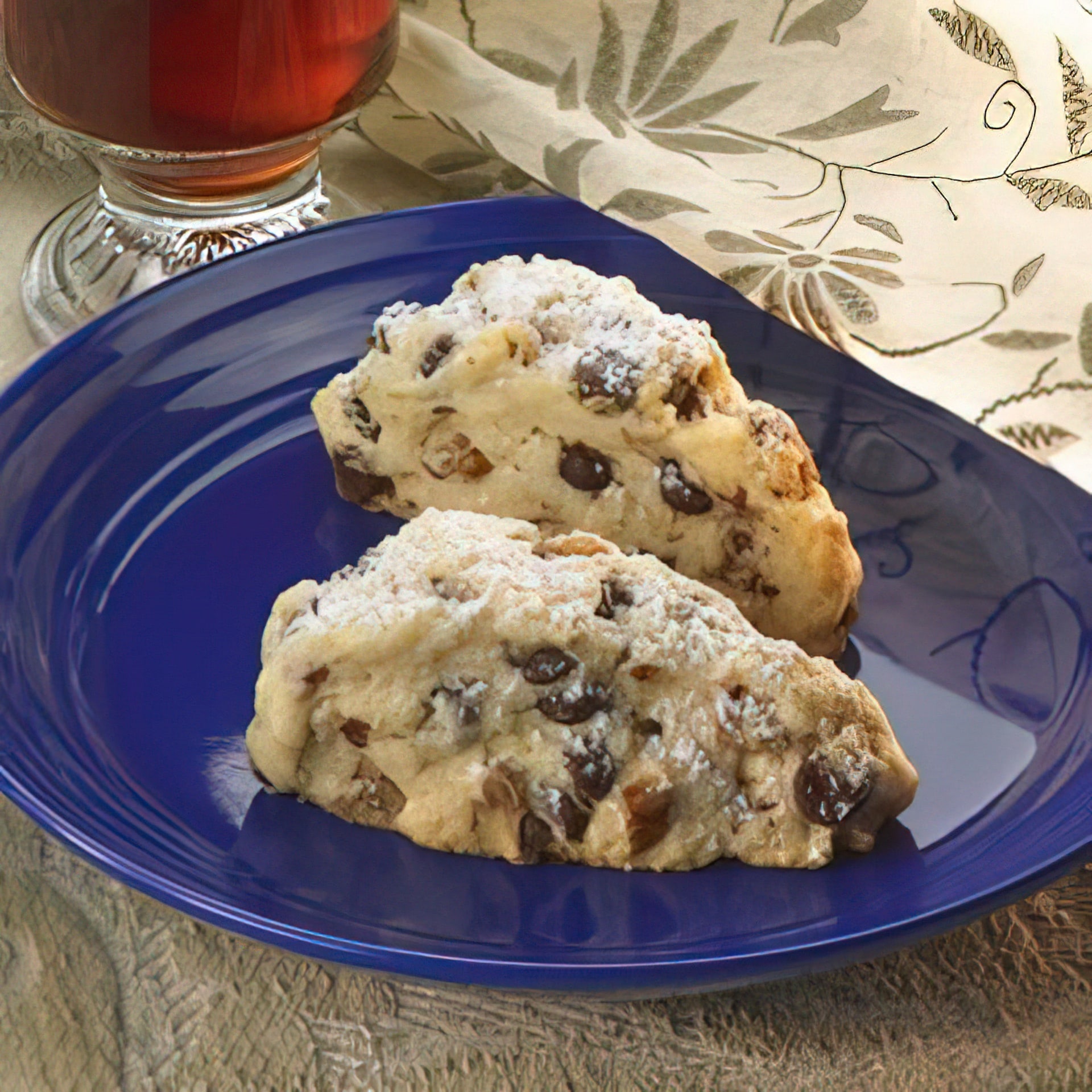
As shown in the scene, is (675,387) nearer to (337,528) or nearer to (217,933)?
(337,528)

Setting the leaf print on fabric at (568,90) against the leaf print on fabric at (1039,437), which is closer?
the leaf print on fabric at (1039,437)

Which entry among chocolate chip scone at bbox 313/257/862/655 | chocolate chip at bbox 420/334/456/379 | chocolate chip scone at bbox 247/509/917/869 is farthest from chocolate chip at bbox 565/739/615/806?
chocolate chip at bbox 420/334/456/379

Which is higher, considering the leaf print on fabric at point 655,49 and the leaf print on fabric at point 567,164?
the leaf print on fabric at point 655,49

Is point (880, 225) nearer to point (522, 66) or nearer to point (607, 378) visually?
point (522, 66)

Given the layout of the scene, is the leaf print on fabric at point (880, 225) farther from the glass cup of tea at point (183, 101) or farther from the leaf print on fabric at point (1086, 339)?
the glass cup of tea at point (183, 101)

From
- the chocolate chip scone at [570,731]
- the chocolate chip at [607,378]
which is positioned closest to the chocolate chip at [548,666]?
the chocolate chip scone at [570,731]

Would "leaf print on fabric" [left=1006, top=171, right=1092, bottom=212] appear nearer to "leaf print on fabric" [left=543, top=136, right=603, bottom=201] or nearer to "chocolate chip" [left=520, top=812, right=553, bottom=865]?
"leaf print on fabric" [left=543, top=136, right=603, bottom=201]
